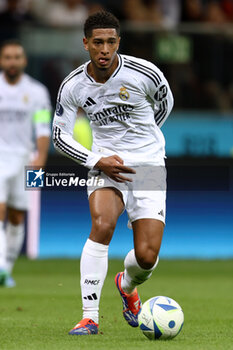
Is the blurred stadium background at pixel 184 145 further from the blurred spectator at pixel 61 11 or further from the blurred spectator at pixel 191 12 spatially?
the blurred spectator at pixel 191 12

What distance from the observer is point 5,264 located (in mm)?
9664

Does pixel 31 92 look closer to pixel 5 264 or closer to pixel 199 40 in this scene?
pixel 5 264

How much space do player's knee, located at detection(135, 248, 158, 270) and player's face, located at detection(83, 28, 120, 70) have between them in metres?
1.26

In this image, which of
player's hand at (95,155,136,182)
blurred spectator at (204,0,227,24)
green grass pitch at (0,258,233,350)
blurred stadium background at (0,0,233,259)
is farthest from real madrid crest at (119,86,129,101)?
blurred spectator at (204,0,227,24)

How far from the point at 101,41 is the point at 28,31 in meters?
6.73

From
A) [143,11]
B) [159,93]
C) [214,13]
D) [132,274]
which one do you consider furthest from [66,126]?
[214,13]

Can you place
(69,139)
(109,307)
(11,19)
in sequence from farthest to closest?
(11,19), (109,307), (69,139)

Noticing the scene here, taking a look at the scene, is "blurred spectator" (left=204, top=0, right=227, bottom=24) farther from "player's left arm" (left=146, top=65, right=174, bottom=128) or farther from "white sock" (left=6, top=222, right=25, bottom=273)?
"player's left arm" (left=146, top=65, right=174, bottom=128)

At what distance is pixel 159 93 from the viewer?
622cm

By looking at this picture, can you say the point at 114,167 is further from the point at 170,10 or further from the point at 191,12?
the point at 170,10

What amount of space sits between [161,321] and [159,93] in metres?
1.62

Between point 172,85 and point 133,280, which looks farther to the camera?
point 172,85

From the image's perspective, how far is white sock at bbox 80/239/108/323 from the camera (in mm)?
5797

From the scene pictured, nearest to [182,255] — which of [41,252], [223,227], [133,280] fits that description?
[223,227]
